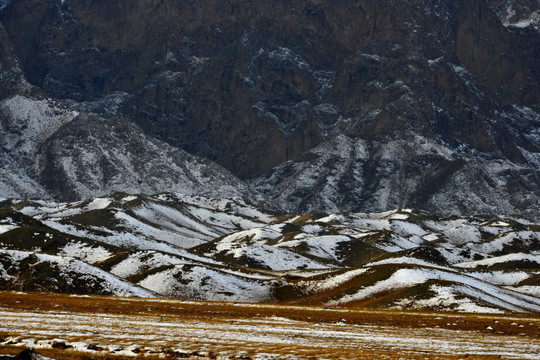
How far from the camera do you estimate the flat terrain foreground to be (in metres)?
31.9

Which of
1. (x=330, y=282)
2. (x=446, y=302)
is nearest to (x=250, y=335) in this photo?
(x=446, y=302)

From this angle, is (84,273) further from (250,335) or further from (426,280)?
(250,335)

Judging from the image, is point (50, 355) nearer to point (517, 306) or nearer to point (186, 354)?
point (186, 354)

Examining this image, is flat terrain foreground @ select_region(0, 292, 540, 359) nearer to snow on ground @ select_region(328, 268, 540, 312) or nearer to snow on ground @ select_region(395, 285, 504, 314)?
snow on ground @ select_region(395, 285, 504, 314)

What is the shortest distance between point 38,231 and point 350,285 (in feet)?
321

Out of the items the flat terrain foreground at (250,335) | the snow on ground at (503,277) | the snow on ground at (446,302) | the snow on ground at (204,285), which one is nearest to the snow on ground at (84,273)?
the snow on ground at (204,285)

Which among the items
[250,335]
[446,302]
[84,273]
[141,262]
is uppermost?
[141,262]

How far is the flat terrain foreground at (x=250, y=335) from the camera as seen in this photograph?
105 feet

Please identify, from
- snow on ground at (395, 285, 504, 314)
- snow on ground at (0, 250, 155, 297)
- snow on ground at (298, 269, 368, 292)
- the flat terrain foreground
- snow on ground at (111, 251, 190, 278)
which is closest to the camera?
the flat terrain foreground

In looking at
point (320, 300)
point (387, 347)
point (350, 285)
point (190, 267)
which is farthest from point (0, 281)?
point (387, 347)

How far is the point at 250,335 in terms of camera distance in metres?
44.0

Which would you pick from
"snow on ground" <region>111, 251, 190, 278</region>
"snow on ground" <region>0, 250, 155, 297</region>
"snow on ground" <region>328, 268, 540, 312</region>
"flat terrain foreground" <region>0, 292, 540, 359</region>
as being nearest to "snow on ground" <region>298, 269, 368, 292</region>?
"snow on ground" <region>328, 268, 540, 312</region>

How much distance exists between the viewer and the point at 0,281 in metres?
116

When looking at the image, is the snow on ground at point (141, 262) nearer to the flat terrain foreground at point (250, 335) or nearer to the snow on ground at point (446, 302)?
the snow on ground at point (446, 302)
